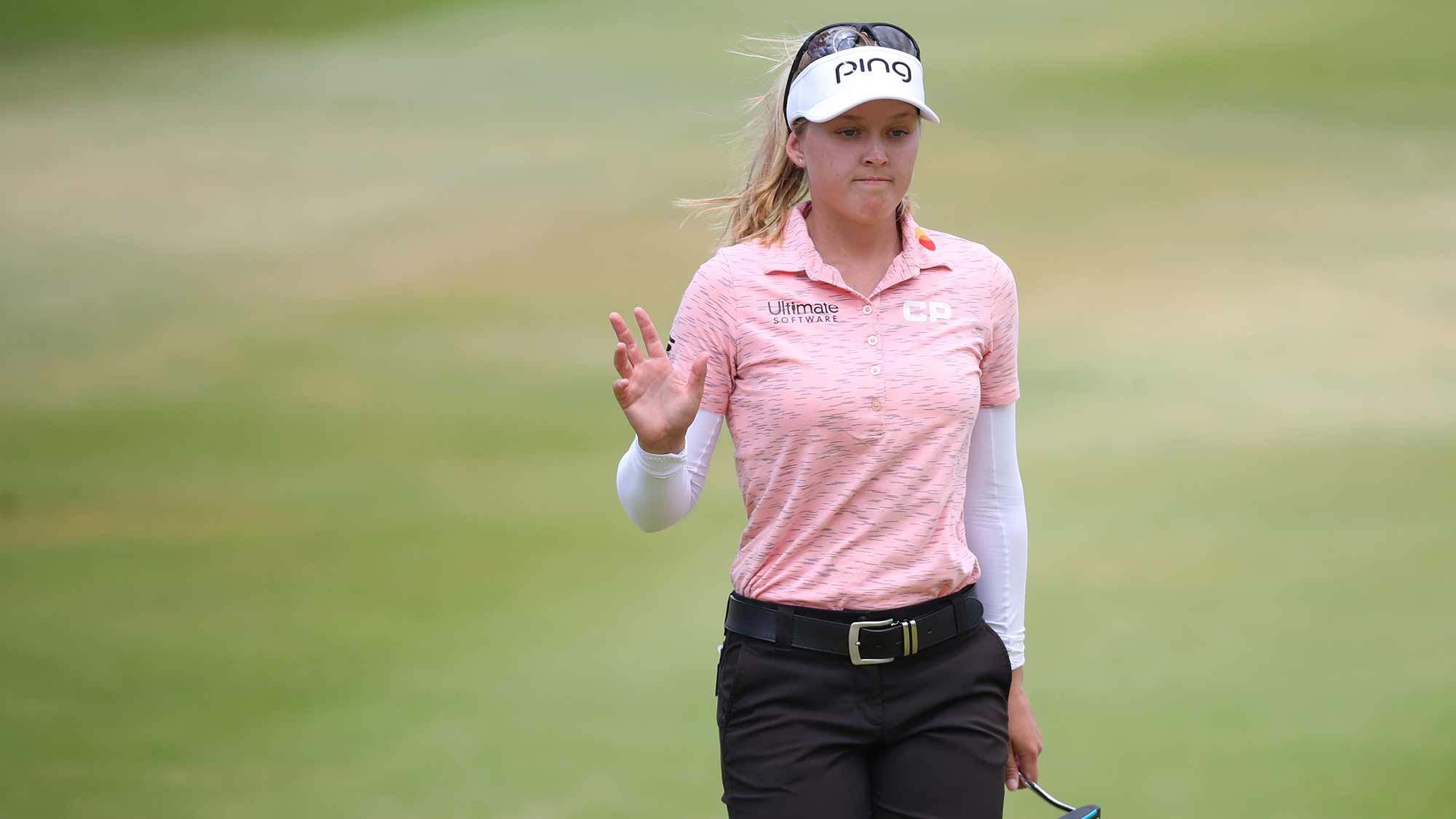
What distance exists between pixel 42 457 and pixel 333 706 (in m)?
1.30

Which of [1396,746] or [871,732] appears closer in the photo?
[871,732]

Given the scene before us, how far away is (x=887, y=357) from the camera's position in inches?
70.0

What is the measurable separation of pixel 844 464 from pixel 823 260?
0.26m

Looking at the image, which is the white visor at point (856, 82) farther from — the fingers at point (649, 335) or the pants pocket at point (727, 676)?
the pants pocket at point (727, 676)

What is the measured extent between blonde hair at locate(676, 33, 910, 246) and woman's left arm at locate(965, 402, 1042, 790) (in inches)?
11.6

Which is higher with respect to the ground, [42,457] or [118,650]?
[42,457]

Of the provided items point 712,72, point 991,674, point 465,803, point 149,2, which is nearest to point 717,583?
point 465,803

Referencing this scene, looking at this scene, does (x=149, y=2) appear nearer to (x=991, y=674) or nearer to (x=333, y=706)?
(x=333, y=706)

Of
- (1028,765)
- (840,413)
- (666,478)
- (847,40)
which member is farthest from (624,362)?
(1028,765)

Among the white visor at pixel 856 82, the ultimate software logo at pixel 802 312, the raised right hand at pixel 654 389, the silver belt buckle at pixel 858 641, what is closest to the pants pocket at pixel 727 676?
the silver belt buckle at pixel 858 641

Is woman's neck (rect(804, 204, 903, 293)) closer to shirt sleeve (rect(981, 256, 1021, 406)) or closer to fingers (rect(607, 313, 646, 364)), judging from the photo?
shirt sleeve (rect(981, 256, 1021, 406))

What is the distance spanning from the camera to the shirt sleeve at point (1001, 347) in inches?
74.7

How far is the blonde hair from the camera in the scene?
1.98 meters

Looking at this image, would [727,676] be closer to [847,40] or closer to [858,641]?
[858,641]
